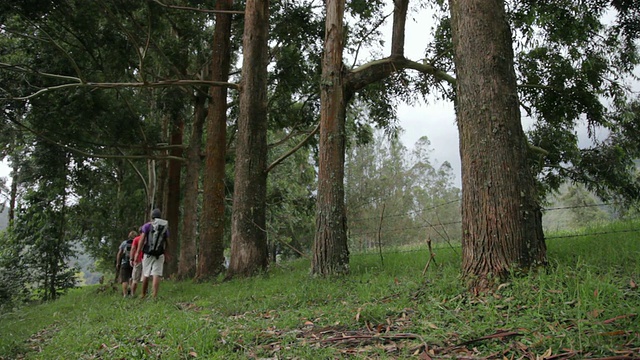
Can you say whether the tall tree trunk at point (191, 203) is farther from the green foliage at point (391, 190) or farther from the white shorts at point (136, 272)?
the green foliage at point (391, 190)

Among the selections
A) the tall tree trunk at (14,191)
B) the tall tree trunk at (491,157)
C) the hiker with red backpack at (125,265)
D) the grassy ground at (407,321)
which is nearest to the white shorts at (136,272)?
the hiker with red backpack at (125,265)

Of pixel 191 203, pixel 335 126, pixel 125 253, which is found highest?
pixel 335 126

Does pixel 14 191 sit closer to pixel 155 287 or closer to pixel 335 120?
pixel 155 287

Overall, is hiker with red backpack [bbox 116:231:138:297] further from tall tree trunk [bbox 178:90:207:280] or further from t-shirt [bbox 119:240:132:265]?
tall tree trunk [bbox 178:90:207:280]

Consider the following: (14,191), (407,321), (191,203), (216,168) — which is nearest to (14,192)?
(14,191)

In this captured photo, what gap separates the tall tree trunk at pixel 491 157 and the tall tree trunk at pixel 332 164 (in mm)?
3250

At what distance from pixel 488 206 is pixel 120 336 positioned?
15.2 feet

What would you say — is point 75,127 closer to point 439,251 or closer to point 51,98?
point 51,98

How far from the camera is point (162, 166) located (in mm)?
21188

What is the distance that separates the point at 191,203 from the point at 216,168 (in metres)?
2.92

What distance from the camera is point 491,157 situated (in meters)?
5.35

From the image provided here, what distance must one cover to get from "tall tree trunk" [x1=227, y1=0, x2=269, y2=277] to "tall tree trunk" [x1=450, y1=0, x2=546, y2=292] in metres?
6.17

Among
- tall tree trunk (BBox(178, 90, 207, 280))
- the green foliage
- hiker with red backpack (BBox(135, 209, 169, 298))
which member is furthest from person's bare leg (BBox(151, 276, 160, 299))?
the green foliage

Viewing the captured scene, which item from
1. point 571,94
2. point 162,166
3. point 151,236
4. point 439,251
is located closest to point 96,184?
point 162,166
